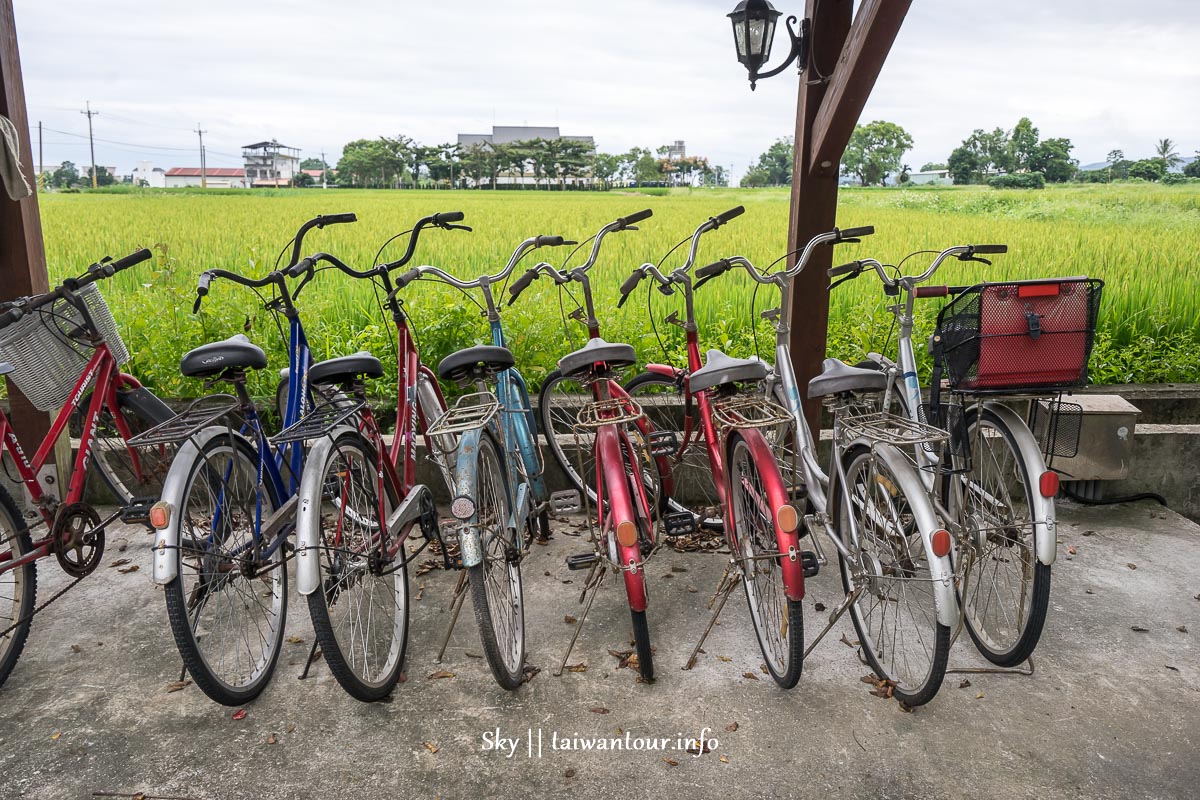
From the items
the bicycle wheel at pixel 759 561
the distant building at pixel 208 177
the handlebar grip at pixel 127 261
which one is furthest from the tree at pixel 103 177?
the bicycle wheel at pixel 759 561

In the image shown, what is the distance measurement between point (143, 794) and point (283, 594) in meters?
0.74

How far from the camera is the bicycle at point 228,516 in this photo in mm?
2188

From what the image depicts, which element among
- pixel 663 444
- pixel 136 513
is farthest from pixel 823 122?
pixel 136 513

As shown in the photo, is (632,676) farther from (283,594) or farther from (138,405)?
(138,405)

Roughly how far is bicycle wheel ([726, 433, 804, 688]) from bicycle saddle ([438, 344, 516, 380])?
77 centimetres

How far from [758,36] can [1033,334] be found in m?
1.90

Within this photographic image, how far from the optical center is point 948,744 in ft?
7.26

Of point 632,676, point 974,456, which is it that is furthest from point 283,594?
point 974,456

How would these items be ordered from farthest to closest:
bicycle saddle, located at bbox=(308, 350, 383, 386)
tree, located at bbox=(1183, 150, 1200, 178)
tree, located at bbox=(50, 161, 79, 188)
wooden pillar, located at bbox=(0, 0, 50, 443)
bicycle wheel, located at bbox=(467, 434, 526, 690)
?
tree, located at bbox=(50, 161, 79, 188), tree, located at bbox=(1183, 150, 1200, 178), wooden pillar, located at bbox=(0, 0, 50, 443), bicycle saddle, located at bbox=(308, 350, 383, 386), bicycle wheel, located at bbox=(467, 434, 526, 690)

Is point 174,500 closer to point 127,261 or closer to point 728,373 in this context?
point 127,261

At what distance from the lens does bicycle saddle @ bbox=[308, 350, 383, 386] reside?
2686mm

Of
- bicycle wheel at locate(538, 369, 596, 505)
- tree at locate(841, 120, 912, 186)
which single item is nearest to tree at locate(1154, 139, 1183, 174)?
tree at locate(841, 120, 912, 186)

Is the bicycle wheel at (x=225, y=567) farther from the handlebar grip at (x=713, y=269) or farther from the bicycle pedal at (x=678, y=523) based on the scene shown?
the handlebar grip at (x=713, y=269)

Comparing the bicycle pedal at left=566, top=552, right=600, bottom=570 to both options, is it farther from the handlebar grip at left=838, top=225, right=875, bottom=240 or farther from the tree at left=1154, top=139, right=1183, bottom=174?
the tree at left=1154, top=139, right=1183, bottom=174
